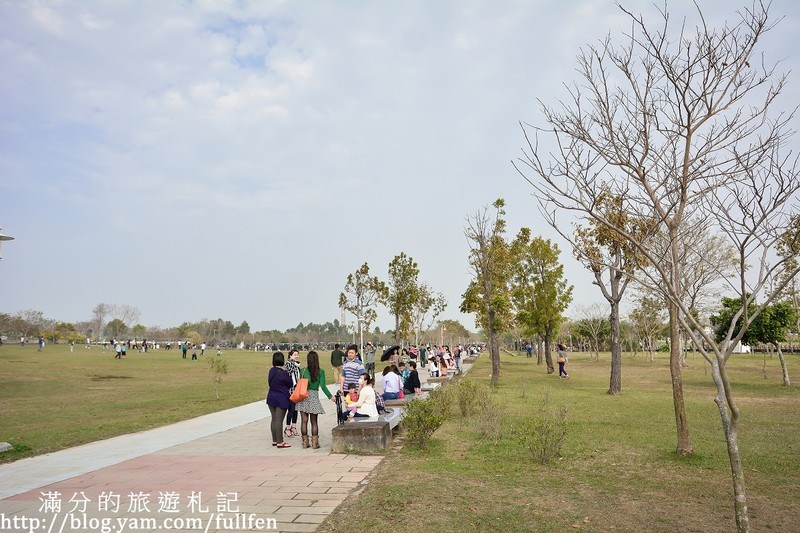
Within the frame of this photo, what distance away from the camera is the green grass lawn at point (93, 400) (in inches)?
436

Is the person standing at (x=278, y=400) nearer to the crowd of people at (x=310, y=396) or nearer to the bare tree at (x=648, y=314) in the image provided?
the crowd of people at (x=310, y=396)

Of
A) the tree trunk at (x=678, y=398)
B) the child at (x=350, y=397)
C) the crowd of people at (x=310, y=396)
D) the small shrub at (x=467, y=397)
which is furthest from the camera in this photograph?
the small shrub at (x=467, y=397)

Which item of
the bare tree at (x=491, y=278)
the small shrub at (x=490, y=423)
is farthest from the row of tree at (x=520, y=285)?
the small shrub at (x=490, y=423)

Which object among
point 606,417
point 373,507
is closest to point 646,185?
point 373,507

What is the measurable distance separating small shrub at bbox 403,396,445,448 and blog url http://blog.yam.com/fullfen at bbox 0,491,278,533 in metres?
3.52

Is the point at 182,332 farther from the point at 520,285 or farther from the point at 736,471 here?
the point at 736,471

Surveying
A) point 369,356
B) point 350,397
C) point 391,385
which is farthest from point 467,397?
point 369,356

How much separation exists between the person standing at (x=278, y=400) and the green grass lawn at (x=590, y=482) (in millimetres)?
2135

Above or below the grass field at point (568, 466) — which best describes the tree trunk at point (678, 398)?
above

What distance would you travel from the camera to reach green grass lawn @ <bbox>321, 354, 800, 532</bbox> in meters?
5.39

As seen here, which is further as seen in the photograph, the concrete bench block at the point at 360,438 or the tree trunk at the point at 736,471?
the concrete bench block at the point at 360,438

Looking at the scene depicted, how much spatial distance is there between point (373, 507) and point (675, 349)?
585 centimetres

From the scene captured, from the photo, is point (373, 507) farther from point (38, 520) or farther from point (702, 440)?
point (702, 440)

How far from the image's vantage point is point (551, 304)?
104 feet
